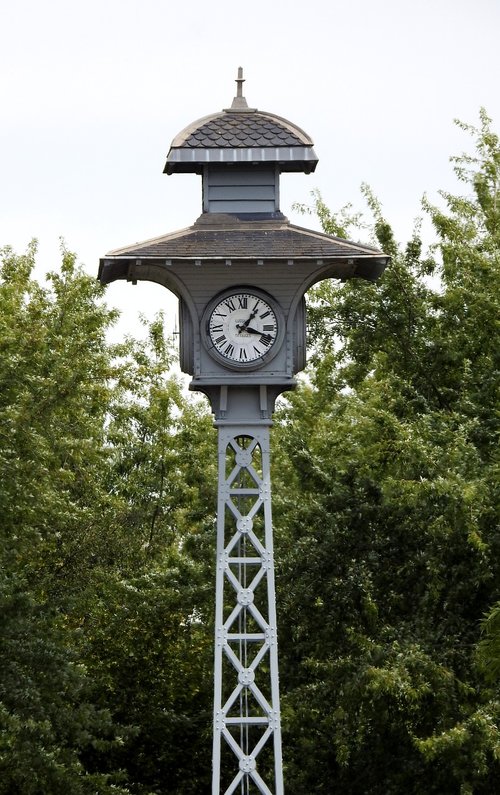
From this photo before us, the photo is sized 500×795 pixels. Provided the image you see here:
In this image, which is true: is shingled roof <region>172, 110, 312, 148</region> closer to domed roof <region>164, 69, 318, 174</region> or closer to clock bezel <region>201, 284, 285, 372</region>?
domed roof <region>164, 69, 318, 174</region>

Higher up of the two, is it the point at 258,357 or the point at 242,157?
the point at 242,157

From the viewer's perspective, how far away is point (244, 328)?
14.2 m

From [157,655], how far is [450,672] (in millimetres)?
6063

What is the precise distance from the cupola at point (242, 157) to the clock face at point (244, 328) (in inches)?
31.6

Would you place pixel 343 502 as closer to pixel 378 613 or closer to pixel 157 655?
pixel 378 613

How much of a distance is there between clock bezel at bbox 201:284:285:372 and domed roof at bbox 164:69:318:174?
111cm

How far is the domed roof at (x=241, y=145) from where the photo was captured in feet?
46.9

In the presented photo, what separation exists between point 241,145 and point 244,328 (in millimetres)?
1555

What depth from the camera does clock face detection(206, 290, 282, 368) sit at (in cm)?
1414

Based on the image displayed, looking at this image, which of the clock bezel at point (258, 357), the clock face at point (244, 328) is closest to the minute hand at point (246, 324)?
the clock face at point (244, 328)

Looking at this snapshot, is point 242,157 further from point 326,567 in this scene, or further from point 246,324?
point 326,567

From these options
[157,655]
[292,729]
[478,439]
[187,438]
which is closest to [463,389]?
[478,439]

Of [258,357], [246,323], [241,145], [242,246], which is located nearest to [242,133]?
[241,145]

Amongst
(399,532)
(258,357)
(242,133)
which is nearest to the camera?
(258,357)
